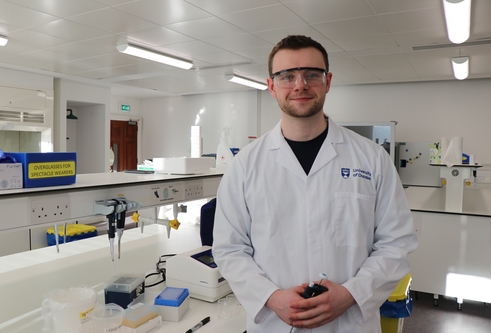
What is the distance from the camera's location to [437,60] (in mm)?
4938

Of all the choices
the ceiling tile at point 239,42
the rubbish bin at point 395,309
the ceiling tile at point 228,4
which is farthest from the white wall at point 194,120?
the rubbish bin at point 395,309

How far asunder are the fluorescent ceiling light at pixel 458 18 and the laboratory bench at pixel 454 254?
→ 1672mm

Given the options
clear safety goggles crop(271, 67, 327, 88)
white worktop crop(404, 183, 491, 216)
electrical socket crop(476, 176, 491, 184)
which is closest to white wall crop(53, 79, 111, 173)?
white worktop crop(404, 183, 491, 216)

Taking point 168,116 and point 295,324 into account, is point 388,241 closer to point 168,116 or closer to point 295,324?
point 295,324

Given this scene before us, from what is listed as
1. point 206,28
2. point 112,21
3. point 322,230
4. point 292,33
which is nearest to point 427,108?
point 292,33

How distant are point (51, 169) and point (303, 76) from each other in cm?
97

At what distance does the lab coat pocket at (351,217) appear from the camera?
1188mm

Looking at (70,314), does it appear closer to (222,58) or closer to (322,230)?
(322,230)

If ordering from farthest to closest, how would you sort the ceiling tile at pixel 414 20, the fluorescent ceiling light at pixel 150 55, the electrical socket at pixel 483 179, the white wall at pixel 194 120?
the white wall at pixel 194 120
the electrical socket at pixel 483 179
the fluorescent ceiling light at pixel 150 55
the ceiling tile at pixel 414 20

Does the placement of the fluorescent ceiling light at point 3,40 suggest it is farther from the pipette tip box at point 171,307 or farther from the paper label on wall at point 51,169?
the pipette tip box at point 171,307

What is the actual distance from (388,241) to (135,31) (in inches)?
141

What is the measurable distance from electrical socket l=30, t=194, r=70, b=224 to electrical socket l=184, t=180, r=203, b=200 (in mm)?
727

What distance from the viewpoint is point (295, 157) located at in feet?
4.19

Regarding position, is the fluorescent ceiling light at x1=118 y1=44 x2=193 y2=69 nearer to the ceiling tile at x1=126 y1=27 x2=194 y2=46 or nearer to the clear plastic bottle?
the ceiling tile at x1=126 y1=27 x2=194 y2=46
